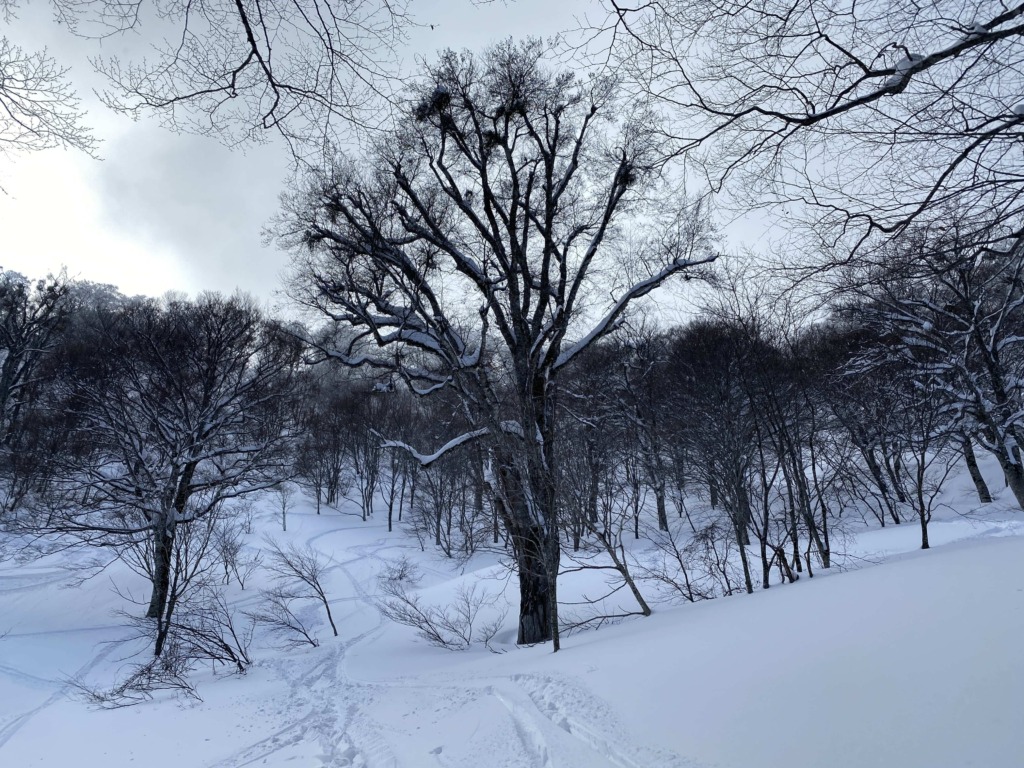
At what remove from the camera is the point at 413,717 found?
17.7 feet

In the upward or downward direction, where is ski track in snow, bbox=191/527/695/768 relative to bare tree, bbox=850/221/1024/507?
downward

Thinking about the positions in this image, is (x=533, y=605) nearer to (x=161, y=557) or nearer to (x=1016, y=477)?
(x=161, y=557)

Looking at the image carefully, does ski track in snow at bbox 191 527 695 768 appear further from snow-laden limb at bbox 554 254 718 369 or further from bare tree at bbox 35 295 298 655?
bare tree at bbox 35 295 298 655

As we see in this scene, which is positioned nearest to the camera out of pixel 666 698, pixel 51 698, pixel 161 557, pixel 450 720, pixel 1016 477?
pixel 666 698

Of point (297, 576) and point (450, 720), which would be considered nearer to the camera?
point (450, 720)

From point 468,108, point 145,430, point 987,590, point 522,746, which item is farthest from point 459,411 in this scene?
point 145,430

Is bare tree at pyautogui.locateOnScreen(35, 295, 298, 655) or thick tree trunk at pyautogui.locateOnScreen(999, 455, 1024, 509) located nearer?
bare tree at pyautogui.locateOnScreen(35, 295, 298, 655)

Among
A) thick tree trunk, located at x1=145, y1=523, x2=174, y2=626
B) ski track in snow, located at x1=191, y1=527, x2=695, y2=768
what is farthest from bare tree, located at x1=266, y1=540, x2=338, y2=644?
ski track in snow, located at x1=191, y1=527, x2=695, y2=768

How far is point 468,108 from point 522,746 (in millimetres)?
9016

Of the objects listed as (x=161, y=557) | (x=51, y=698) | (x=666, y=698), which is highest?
(x=161, y=557)

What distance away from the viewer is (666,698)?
138 inches

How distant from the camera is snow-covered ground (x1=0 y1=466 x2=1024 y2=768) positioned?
233 centimetres

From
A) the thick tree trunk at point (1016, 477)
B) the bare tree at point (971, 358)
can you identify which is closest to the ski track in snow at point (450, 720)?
the bare tree at point (971, 358)

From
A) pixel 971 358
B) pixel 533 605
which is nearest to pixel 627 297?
pixel 533 605
